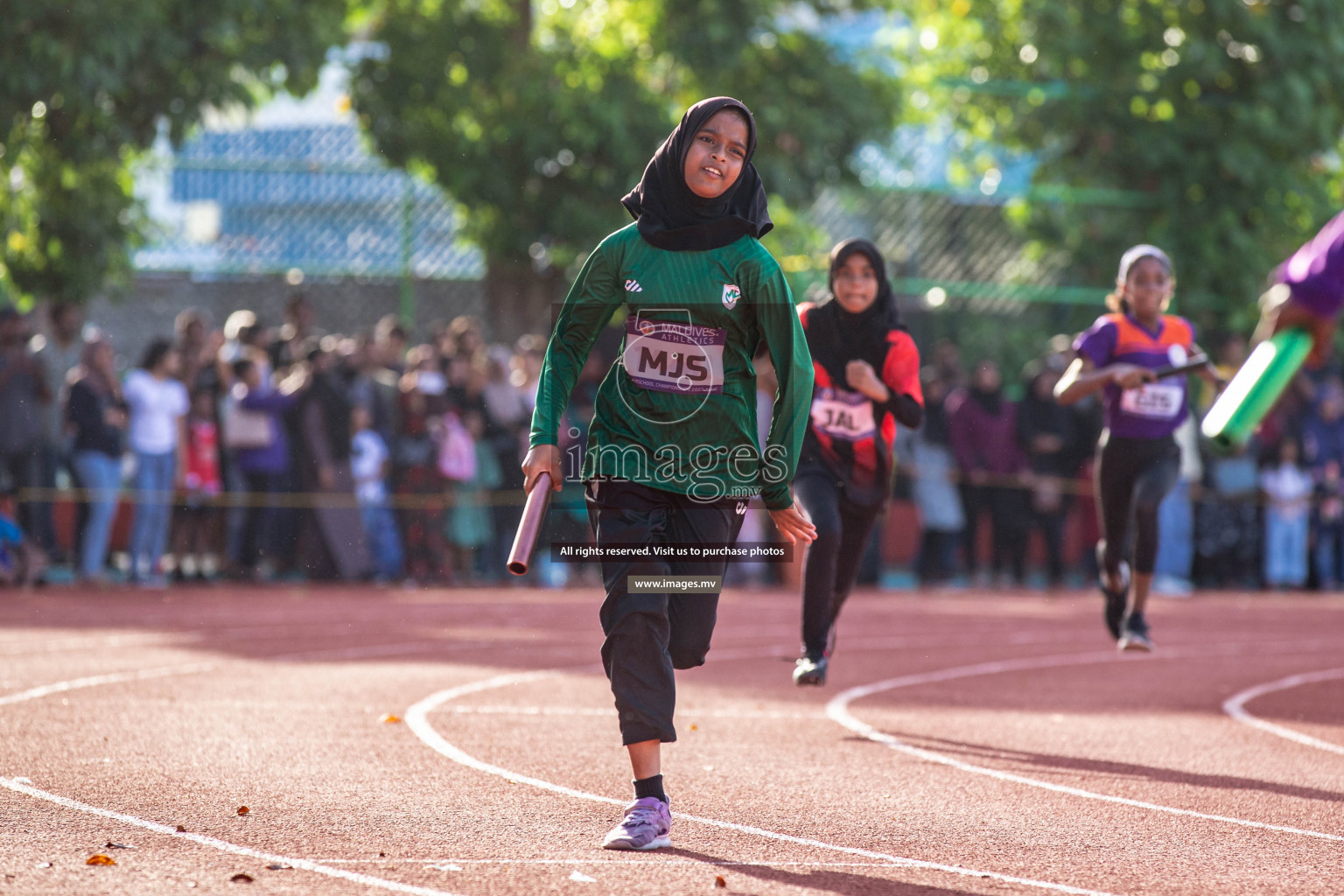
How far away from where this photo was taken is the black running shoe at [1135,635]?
397 inches

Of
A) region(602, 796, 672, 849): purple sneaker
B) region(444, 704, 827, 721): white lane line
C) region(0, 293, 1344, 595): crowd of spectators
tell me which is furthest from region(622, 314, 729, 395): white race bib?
region(0, 293, 1344, 595): crowd of spectators

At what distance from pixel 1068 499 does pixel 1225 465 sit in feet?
5.57

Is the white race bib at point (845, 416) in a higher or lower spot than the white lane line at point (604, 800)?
higher

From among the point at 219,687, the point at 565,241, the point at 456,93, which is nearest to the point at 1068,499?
the point at 565,241

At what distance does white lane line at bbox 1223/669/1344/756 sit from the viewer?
332 inches

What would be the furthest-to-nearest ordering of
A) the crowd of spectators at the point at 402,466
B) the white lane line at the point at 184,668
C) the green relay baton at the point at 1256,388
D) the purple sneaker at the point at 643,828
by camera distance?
the crowd of spectators at the point at 402,466, the white lane line at the point at 184,668, the purple sneaker at the point at 643,828, the green relay baton at the point at 1256,388

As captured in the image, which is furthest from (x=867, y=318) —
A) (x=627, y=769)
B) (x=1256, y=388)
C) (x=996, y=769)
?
(x=1256, y=388)

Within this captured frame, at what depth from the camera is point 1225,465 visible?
65.5 feet

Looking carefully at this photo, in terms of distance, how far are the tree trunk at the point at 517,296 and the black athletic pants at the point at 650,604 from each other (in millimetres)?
15103

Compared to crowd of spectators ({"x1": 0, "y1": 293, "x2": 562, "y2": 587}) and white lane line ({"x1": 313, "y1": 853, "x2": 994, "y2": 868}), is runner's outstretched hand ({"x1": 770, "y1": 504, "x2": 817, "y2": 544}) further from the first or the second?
crowd of spectators ({"x1": 0, "y1": 293, "x2": 562, "y2": 587})

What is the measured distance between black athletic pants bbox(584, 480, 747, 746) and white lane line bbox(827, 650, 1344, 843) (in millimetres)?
A: 1740

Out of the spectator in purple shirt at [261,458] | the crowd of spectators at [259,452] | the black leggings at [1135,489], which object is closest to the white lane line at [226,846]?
the black leggings at [1135,489]

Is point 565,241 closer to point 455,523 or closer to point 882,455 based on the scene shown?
point 455,523

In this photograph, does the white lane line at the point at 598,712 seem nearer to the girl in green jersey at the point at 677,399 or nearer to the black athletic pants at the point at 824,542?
the black athletic pants at the point at 824,542
